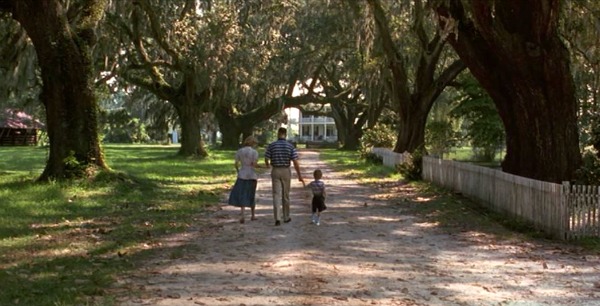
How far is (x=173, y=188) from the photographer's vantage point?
18.2m

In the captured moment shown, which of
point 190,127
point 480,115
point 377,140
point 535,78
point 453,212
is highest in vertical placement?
point 535,78

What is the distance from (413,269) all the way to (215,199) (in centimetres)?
878

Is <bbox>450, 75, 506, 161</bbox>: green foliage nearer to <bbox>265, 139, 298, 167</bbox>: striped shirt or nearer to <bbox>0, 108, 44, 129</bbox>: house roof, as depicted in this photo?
<bbox>265, 139, 298, 167</bbox>: striped shirt

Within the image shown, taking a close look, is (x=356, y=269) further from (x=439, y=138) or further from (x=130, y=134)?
(x=130, y=134)

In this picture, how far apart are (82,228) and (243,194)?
9.09ft

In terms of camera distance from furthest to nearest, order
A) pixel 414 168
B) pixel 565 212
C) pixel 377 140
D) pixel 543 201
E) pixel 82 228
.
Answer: pixel 377 140 → pixel 414 168 → pixel 543 201 → pixel 82 228 → pixel 565 212

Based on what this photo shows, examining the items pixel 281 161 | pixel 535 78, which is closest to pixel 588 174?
pixel 535 78

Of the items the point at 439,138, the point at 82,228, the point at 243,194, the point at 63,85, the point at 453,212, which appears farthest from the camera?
the point at 439,138

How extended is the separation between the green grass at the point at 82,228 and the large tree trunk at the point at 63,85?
29.1 inches

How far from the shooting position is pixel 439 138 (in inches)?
1403

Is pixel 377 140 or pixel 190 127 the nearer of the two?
pixel 190 127

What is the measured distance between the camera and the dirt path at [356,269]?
649 cm

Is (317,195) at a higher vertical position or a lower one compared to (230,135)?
lower

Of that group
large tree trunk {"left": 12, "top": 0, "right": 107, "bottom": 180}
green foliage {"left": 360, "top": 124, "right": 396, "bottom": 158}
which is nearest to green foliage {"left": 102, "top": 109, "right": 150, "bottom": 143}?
green foliage {"left": 360, "top": 124, "right": 396, "bottom": 158}
